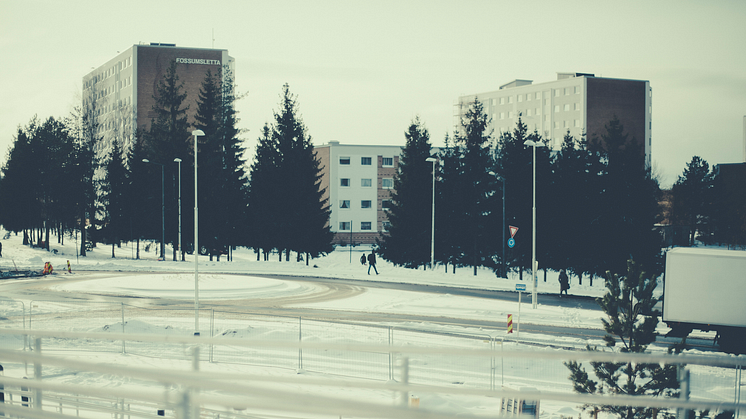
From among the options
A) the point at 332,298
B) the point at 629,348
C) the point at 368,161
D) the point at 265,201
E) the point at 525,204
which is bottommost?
the point at 332,298

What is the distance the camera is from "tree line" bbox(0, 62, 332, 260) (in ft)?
177

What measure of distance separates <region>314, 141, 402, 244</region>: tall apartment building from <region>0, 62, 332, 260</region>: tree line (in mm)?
18808

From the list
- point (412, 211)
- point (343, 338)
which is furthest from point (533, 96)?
point (343, 338)

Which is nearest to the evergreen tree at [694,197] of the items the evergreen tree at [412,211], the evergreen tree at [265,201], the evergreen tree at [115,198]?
the evergreen tree at [412,211]

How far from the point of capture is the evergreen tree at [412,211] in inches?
1972

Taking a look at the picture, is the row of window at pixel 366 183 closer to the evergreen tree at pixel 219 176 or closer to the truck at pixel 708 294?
the evergreen tree at pixel 219 176

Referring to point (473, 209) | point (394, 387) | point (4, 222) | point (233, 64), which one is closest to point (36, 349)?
point (394, 387)

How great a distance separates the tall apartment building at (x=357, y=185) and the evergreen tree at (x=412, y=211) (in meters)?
28.4

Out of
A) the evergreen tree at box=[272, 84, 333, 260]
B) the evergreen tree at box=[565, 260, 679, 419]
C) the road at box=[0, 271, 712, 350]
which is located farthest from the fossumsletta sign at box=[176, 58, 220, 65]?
the evergreen tree at box=[565, 260, 679, 419]

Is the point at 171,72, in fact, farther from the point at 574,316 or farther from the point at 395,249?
the point at 574,316

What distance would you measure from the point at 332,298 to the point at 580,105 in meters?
93.8

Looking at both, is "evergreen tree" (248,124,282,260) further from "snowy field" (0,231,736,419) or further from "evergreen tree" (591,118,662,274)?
"evergreen tree" (591,118,662,274)

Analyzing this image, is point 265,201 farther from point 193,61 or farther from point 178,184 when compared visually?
point 193,61

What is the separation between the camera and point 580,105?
11044 cm
